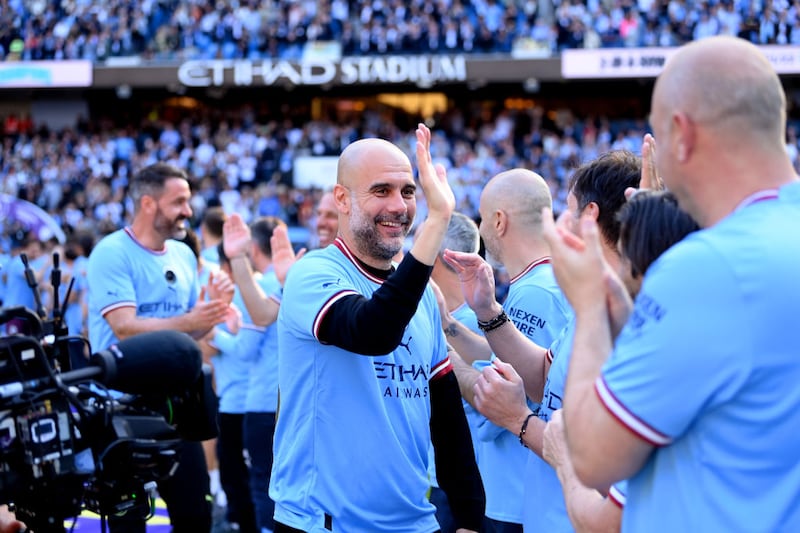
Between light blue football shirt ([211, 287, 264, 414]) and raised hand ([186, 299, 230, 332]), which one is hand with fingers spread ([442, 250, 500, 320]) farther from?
light blue football shirt ([211, 287, 264, 414])

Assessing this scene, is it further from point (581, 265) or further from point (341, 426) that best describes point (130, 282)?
point (581, 265)

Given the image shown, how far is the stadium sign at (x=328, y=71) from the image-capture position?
26719 millimetres

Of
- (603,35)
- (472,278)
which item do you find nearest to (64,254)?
(472,278)

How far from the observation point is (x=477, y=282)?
11.3 ft

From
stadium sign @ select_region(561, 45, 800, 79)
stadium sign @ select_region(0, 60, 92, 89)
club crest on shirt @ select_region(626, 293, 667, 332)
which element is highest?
stadium sign @ select_region(0, 60, 92, 89)

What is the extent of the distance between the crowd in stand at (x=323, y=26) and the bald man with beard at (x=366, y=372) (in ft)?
78.3

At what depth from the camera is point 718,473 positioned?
1781 millimetres

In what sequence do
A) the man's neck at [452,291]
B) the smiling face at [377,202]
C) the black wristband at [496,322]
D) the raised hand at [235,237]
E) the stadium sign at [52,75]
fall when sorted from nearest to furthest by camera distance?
the smiling face at [377,202]
the black wristband at [496,322]
the man's neck at [452,291]
the raised hand at [235,237]
the stadium sign at [52,75]

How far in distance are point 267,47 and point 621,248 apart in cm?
2710

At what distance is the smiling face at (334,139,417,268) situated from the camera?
3.24 meters

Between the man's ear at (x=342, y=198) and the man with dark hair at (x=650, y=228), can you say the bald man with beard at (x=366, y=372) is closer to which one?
the man's ear at (x=342, y=198)

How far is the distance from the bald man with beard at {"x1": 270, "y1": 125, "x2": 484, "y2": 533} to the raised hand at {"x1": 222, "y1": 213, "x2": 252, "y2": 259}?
2.15 meters

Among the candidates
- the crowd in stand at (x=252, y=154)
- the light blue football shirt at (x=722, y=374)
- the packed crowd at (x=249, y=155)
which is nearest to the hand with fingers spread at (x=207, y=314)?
the light blue football shirt at (x=722, y=374)

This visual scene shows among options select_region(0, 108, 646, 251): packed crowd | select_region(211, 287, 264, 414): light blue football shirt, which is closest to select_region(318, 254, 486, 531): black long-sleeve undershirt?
select_region(211, 287, 264, 414): light blue football shirt
